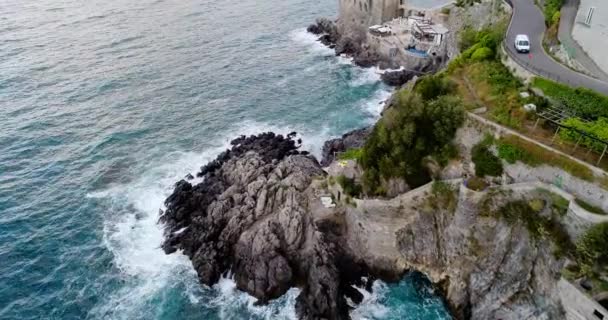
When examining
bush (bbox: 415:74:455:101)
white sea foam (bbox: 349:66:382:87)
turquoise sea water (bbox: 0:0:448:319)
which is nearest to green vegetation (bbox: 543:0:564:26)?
bush (bbox: 415:74:455:101)

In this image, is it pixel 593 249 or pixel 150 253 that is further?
pixel 150 253

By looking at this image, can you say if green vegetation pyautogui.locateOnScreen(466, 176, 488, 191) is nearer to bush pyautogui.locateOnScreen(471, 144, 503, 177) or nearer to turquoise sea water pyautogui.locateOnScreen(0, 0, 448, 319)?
bush pyautogui.locateOnScreen(471, 144, 503, 177)

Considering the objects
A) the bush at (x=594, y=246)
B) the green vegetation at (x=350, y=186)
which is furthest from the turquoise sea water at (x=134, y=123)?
the bush at (x=594, y=246)

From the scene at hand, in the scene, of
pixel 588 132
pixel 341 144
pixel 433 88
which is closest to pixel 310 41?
pixel 341 144

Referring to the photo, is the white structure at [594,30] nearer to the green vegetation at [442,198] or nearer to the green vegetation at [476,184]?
the green vegetation at [476,184]

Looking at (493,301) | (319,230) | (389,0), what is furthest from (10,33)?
(493,301)

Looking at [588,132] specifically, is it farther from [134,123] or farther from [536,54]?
[134,123]

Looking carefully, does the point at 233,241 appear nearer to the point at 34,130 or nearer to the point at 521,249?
the point at 521,249
